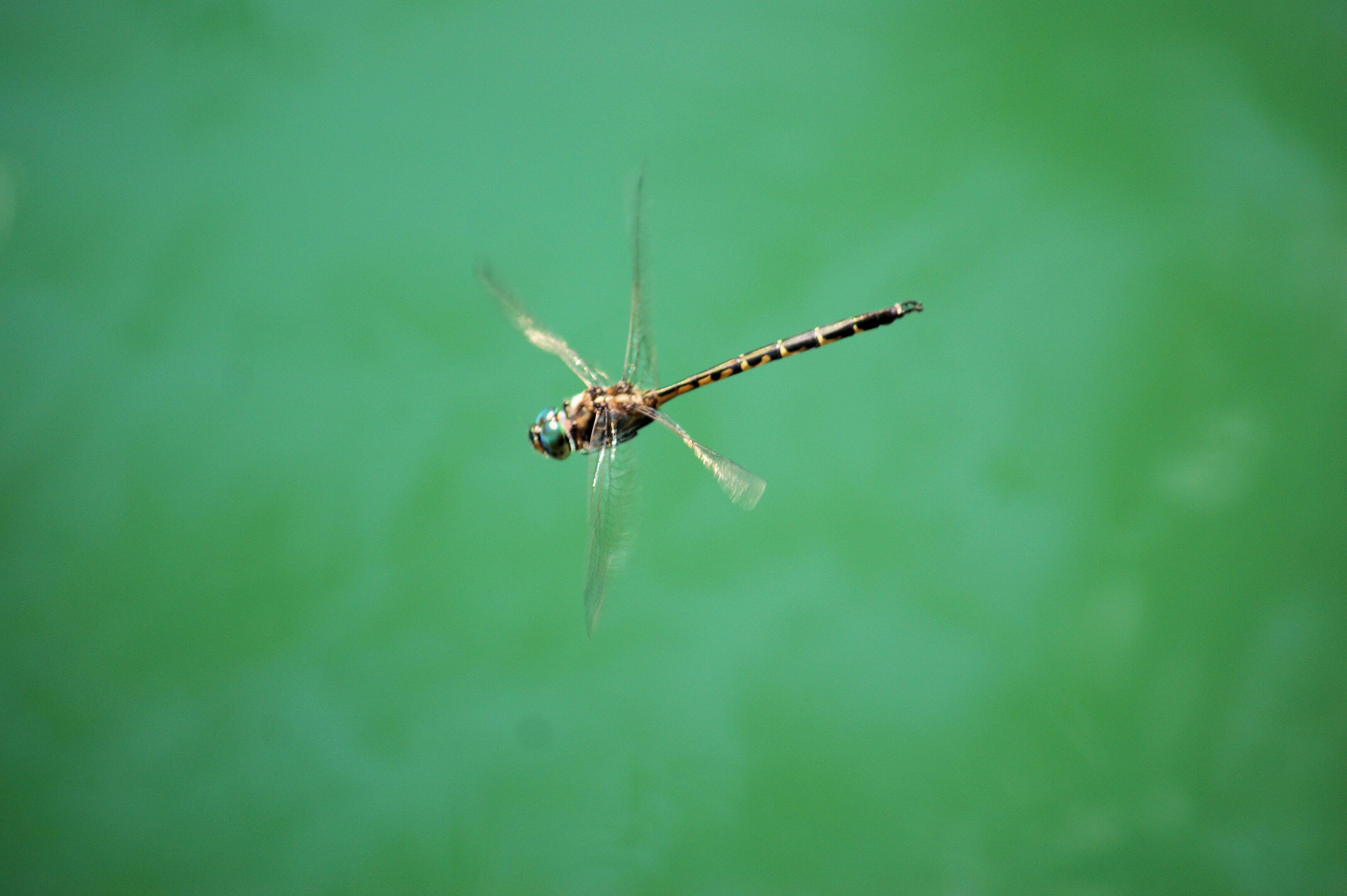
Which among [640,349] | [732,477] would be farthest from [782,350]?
[732,477]

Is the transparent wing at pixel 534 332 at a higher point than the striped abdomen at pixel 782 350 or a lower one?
higher

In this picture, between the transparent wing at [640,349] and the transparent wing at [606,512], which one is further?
the transparent wing at [640,349]

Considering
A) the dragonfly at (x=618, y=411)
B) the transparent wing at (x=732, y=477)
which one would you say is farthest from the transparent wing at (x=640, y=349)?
the transparent wing at (x=732, y=477)

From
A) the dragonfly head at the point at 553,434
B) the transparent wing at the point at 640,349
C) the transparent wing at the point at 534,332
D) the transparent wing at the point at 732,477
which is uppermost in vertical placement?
the transparent wing at the point at 534,332

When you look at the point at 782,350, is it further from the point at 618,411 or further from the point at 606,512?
the point at 606,512

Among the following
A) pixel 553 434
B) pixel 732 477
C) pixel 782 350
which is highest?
pixel 782 350

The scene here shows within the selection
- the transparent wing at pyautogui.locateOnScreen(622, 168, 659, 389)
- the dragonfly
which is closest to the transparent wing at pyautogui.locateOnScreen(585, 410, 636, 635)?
the dragonfly

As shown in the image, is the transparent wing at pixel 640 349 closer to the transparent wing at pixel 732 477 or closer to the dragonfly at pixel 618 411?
the dragonfly at pixel 618 411

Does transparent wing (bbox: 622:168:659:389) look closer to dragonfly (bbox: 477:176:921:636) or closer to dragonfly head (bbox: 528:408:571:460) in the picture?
dragonfly (bbox: 477:176:921:636)
